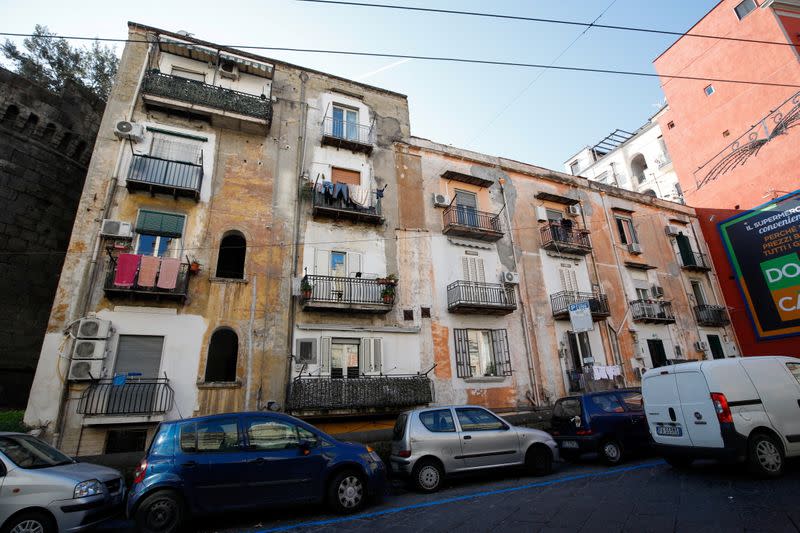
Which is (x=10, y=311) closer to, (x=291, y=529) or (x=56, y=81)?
(x=56, y=81)

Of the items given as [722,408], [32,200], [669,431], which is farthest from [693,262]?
[32,200]

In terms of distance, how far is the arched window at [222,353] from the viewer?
41.5 ft

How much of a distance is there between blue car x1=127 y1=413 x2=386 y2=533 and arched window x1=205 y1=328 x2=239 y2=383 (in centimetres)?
656

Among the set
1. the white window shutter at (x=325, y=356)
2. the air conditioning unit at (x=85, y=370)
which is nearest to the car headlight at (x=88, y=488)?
the air conditioning unit at (x=85, y=370)

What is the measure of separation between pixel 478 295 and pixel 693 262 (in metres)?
16.1

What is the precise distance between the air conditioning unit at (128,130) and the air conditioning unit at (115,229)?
311 cm

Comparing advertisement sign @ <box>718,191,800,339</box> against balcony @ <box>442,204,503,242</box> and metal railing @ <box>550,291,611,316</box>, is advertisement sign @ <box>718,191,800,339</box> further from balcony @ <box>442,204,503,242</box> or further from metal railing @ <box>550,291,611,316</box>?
balcony @ <box>442,204,503,242</box>

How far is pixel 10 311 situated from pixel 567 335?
21267 mm

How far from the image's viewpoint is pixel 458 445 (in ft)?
26.8

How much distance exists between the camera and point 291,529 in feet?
19.2

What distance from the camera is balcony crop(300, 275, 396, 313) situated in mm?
13125

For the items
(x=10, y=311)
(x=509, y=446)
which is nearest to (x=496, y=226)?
(x=509, y=446)

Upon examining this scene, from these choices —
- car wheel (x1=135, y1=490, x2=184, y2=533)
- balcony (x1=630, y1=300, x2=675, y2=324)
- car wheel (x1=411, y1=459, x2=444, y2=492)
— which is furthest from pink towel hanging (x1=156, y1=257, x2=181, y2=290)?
balcony (x1=630, y1=300, x2=675, y2=324)

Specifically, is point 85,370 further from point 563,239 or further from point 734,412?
point 563,239
